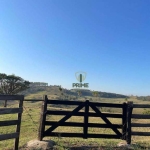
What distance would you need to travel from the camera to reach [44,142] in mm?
8609

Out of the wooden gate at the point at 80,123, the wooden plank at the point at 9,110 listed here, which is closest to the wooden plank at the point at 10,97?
the wooden plank at the point at 9,110

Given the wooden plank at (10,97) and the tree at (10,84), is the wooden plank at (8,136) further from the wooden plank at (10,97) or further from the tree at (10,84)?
the tree at (10,84)

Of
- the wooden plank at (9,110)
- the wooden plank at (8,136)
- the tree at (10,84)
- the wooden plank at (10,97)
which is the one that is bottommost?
the wooden plank at (8,136)

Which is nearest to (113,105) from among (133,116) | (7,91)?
(133,116)

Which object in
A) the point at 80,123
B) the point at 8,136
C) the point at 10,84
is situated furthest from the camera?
the point at 10,84

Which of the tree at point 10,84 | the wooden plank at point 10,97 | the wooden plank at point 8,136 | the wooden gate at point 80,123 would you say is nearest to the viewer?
the wooden plank at point 8,136

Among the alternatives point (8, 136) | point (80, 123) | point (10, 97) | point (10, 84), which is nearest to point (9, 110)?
point (10, 97)

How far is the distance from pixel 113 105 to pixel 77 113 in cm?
171

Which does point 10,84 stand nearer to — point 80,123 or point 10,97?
point 80,123

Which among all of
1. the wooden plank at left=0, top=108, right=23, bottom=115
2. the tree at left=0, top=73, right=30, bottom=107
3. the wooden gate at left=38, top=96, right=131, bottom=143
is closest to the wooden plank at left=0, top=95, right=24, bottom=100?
the wooden plank at left=0, top=108, right=23, bottom=115

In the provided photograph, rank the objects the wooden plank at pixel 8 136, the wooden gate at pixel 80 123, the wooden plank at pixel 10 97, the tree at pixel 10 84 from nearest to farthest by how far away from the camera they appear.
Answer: the wooden plank at pixel 8 136 < the wooden plank at pixel 10 97 < the wooden gate at pixel 80 123 < the tree at pixel 10 84

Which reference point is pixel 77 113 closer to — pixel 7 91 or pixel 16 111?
pixel 16 111

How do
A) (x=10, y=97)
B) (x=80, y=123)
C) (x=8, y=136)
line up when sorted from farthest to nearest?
(x=80, y=123) → (x=10, y=97) → (x=8, y=136)

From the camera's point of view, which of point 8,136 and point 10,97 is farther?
point 10,97
